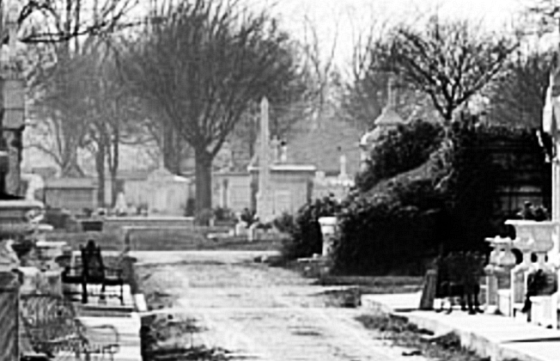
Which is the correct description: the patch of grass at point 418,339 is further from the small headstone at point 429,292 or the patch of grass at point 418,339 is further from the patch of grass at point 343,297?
the patch of grass at point 343,297

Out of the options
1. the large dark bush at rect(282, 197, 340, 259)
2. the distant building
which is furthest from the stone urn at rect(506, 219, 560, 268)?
the distant building

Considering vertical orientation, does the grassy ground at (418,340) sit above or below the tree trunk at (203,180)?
below

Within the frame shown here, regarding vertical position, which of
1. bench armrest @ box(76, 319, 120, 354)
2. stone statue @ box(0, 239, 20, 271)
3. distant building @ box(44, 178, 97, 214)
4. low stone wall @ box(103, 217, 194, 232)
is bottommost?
bench armrest @ box(76, 319, 120, 354)

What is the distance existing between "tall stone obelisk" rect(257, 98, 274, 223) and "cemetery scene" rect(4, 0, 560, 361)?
0.15 m

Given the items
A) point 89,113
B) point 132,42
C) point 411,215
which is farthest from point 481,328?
point 89,113

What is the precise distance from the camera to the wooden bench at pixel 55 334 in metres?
15.3

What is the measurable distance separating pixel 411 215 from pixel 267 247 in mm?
14462

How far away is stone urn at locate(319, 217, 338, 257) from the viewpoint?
35.6 m

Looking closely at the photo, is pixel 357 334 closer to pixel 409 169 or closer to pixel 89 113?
pixel 409 169

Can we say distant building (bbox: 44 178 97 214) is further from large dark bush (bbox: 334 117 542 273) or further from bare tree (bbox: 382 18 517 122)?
large dark bush (bbox: 334 117 542 273)

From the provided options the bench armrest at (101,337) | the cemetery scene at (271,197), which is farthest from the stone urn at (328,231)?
the bench armrest at (101,337)

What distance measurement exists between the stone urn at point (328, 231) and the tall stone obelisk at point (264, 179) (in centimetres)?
1612

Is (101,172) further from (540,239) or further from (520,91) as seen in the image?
(540,239)

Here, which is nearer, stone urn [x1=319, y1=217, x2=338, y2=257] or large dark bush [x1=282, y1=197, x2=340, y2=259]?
stone urn [x1=319, y1=217, x2=338, y2=257]
